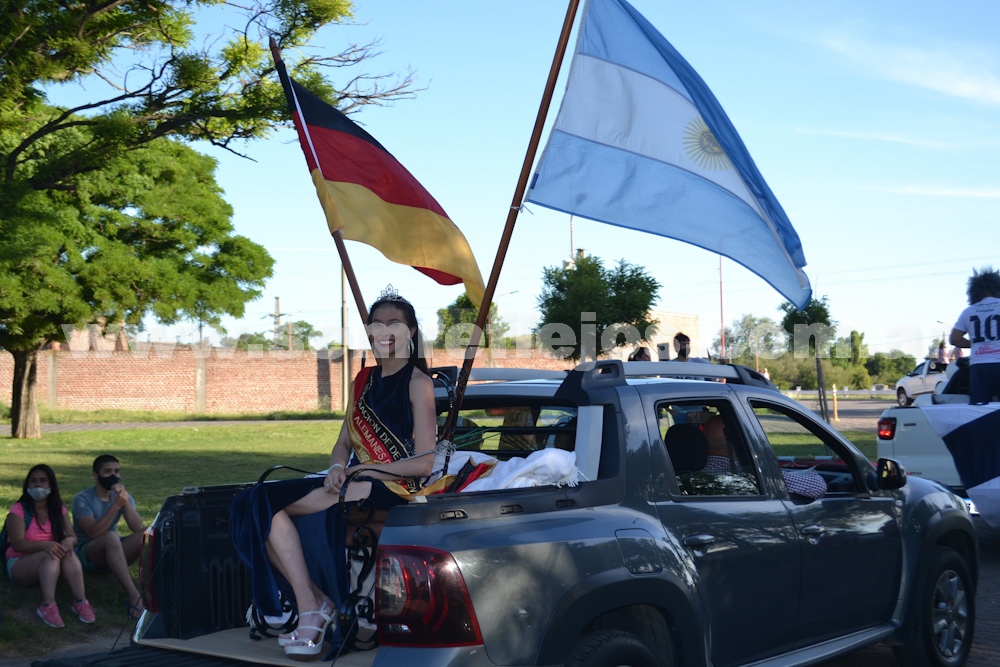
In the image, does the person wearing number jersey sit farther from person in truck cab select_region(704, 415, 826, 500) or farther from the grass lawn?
the grass lawn

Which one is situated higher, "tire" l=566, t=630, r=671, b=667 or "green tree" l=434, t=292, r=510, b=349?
"green tree" l=434, t=292, r=510, b=349

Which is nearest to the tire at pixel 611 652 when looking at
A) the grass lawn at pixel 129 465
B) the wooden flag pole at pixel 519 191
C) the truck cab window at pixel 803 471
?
the wooden flag pole at pixel 519 191

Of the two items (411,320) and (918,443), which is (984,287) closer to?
(918,443)

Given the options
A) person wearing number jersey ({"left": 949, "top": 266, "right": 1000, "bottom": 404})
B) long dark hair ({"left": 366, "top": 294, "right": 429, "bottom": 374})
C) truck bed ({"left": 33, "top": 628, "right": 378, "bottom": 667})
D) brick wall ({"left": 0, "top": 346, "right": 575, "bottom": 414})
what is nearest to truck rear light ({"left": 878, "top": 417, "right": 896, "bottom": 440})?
person wearing number jersey ({"left": 949, "top": 266, "right": 1000, "bottom": 404})

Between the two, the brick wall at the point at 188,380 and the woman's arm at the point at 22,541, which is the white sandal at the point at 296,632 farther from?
the brick wall at the point at 188,380

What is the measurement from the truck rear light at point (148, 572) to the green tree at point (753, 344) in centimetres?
845

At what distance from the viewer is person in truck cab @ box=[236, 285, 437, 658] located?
4000 mm

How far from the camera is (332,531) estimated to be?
4.06 meters

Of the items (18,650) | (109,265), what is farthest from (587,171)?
(109,265)

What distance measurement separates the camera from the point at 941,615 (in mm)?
5504

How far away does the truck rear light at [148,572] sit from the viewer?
432 cm

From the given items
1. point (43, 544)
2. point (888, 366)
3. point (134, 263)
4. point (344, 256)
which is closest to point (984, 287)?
point (344, 256)

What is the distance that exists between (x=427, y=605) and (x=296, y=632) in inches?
30.5

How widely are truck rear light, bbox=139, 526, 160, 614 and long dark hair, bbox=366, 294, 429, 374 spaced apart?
130cm
